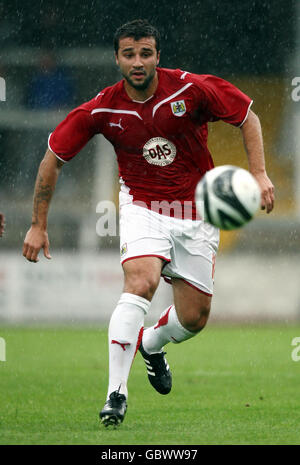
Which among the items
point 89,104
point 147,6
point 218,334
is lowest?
→ point 218,334

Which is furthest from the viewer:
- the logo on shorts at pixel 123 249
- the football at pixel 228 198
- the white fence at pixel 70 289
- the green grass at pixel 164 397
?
the white fence at pixel 70 289

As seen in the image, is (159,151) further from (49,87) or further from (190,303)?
(49,87)

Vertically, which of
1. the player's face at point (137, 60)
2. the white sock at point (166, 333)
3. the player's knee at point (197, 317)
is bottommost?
the white sock at point (166, 333)

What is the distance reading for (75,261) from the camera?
1423cm

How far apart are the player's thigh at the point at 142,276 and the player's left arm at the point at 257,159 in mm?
718

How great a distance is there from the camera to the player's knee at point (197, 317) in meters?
6.30

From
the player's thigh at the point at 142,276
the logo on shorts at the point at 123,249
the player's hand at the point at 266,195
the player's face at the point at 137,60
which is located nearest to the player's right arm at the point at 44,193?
the logo on shorts at the point at 123,249

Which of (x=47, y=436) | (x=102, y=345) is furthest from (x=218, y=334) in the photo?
(x=47, y=436)

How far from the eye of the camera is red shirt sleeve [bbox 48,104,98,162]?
591cm

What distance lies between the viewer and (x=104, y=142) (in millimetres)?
16484

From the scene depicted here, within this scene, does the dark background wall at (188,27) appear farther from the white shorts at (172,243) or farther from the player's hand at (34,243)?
the player's hand at (34,243)

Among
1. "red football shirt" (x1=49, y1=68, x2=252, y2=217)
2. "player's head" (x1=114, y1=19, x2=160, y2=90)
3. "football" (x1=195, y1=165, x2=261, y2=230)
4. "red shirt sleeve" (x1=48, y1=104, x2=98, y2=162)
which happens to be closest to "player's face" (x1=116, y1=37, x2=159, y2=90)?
"player's head" (x1=114, y1=19, x2=160, y2=90)
